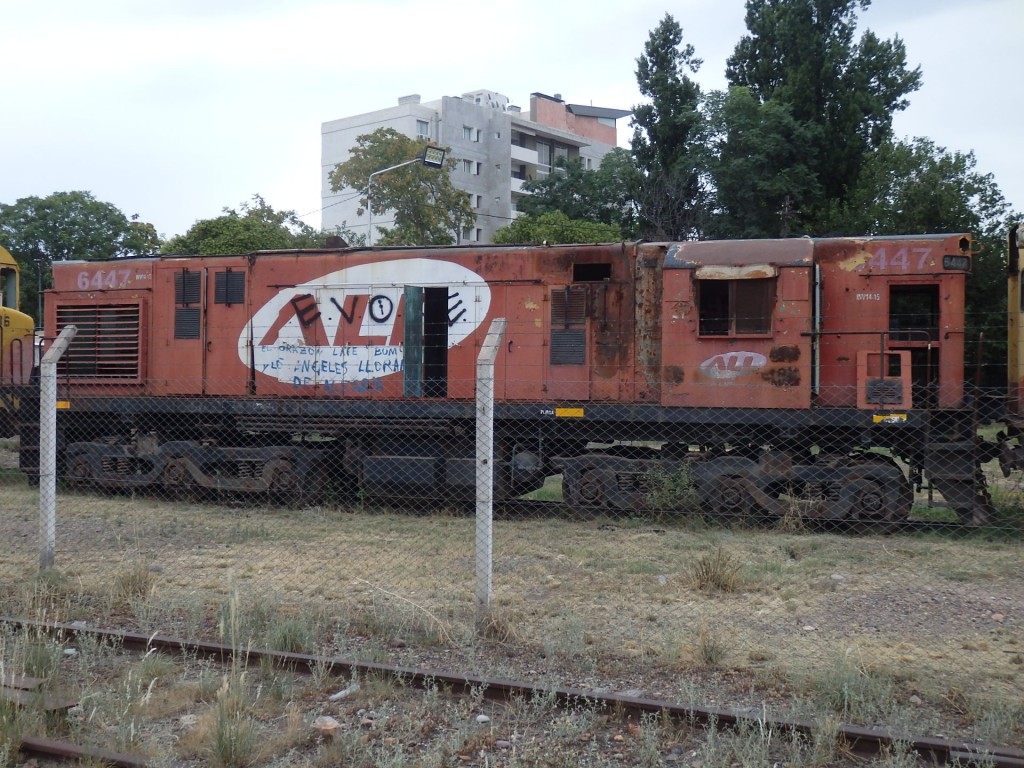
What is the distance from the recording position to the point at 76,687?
5988mm

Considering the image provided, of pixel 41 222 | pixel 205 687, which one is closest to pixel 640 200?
pixel 41 222

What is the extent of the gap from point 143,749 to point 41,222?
3801cm

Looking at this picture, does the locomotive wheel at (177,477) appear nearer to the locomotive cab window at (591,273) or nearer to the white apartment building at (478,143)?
the locomotive cab window at (591,273)

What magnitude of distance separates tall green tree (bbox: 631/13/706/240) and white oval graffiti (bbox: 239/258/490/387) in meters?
21.3

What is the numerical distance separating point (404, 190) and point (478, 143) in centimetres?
2383

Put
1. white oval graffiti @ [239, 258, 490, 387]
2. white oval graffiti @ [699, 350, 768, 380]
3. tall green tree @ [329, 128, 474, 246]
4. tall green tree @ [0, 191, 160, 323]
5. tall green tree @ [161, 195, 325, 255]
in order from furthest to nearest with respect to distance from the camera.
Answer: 1. tall green tree @ [329, 128, 474, 246]
2. tall green tree @ [0, 191, 160, 323]
3. tall green tree @ [161, 195, 325, 255]
4. white oval graffiti @ [239, 258, 490, 387]
5. white oval graffiti @ [699, 350, 768, 380]

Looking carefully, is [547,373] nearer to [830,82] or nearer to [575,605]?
[575,605]

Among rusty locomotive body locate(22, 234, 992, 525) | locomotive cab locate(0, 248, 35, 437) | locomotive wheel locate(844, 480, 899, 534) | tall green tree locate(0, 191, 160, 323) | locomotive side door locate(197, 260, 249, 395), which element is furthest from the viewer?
tall green tree locate(0, 191, 160, 323)

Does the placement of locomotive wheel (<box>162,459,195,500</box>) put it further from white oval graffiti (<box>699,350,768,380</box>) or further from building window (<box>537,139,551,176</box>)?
building window (<box>537,139,551,176</box>)

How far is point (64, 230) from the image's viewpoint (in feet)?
125

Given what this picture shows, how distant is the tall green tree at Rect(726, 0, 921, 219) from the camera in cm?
3259

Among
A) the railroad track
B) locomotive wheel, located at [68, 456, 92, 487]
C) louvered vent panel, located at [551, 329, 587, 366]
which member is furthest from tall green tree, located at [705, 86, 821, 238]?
the railroad track

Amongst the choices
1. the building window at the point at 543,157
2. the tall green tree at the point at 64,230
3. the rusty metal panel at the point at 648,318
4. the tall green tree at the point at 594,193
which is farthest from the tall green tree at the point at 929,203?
the building window at the point at 543,157

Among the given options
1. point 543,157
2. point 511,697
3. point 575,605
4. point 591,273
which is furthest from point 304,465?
point 543,157
